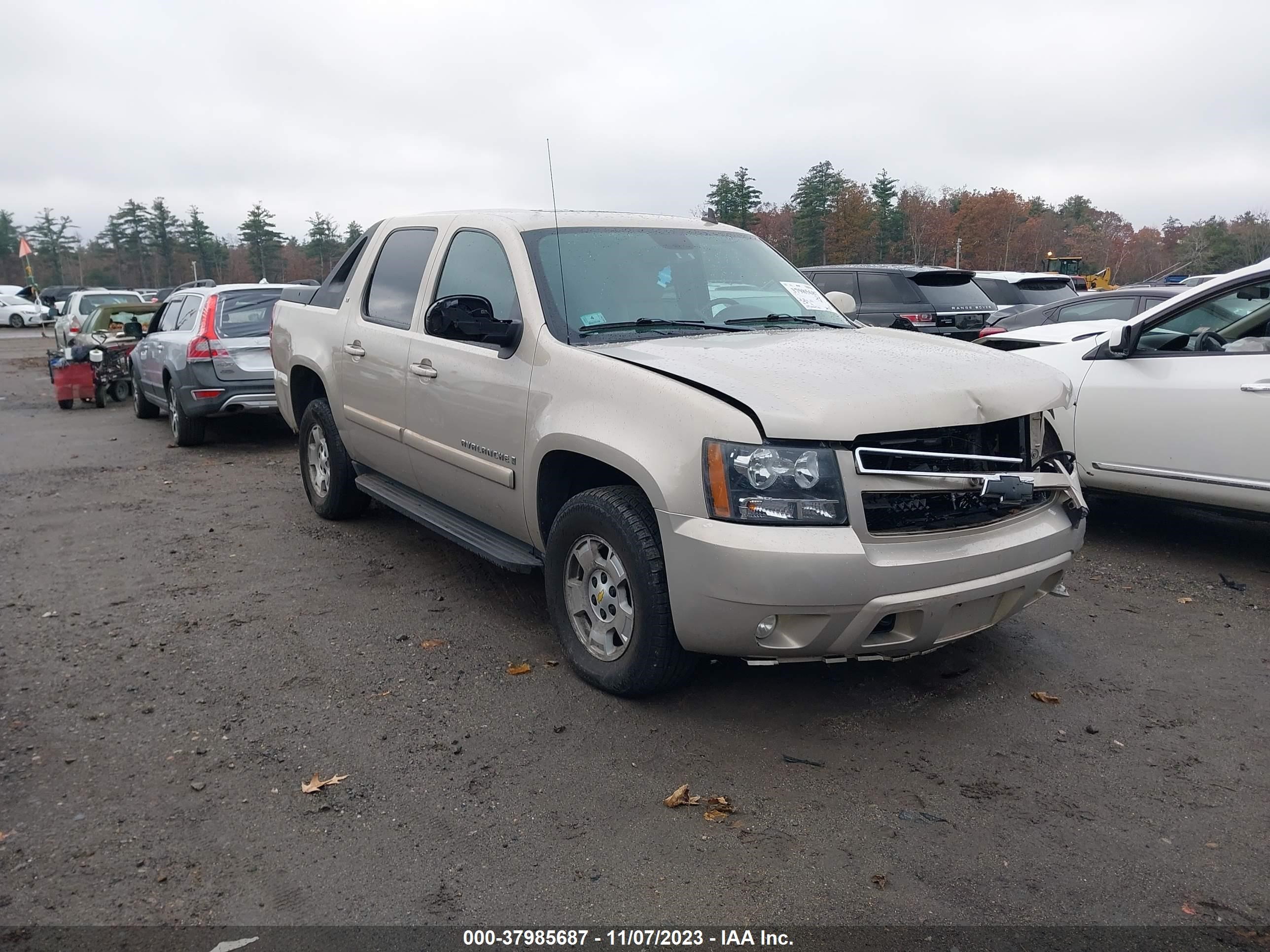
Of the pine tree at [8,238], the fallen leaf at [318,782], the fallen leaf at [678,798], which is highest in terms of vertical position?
the pine tree at [8,238]

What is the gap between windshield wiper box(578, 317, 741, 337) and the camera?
4242 mm

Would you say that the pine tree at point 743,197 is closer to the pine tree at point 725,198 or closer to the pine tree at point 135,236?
the pine tree at point 725,198

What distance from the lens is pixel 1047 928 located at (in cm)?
257

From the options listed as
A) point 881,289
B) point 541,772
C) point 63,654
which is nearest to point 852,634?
point 541,772

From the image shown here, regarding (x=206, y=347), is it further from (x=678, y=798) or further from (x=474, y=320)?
(x=678, y=798)

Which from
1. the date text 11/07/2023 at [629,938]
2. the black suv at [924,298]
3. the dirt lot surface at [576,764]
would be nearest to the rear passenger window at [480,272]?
the dirt lot surface at [576,764]

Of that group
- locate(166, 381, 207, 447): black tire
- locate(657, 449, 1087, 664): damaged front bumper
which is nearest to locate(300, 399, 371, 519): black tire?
locate(657, 449, 1087, 664): damaged front bumper

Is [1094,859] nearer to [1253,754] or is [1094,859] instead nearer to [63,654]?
[1253,754]

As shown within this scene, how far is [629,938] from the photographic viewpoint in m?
2.57

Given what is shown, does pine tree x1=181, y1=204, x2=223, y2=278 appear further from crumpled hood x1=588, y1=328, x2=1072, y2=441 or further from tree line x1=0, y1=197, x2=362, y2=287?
crumpled hood x1=588, y1=328, x2=1072, y2=441

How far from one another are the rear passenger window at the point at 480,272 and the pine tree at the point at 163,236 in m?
88.7

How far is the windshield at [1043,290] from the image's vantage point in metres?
14.8

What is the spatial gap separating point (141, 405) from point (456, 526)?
9.54 metres

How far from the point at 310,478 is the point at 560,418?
3.50 m
